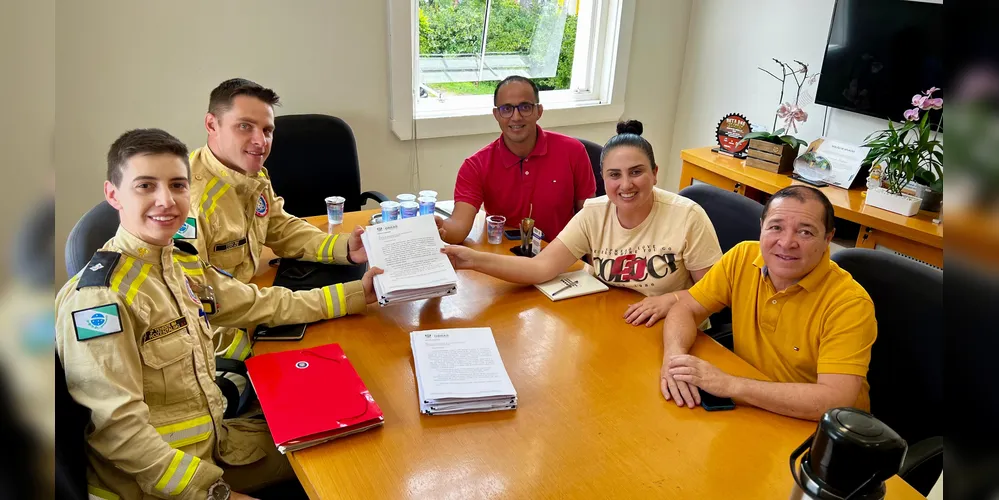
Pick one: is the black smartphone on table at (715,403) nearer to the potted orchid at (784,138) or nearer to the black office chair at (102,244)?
the black office chair at (102,244)

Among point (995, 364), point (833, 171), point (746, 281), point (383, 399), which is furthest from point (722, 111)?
point (995, 364)

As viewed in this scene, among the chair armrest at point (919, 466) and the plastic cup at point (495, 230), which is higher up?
the plastic cup at point (495, 230)

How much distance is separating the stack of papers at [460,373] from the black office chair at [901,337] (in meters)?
0.93

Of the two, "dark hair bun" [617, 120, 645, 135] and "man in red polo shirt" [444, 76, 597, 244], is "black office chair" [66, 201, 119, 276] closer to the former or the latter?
"man in red polo shirt" [444, 76, 597, 244]

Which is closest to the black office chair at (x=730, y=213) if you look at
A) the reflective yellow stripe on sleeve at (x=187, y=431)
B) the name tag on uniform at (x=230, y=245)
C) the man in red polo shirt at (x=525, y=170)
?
the man in red polo shirt at (x=525, y=170)

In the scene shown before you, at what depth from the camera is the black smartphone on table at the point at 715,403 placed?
1.33 meters

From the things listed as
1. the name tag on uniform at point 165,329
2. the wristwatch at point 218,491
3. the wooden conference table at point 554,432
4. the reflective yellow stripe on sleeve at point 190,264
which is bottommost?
the wristwatch at point 218,491

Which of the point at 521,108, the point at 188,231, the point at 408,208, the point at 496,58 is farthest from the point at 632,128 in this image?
the point at 496,58

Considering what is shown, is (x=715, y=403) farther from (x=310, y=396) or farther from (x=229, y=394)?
(x=229, y=394)

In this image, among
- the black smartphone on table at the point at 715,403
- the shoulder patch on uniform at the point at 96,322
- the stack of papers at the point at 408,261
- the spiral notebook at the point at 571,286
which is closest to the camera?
the shoulder patch on uniform at the point at 96,322

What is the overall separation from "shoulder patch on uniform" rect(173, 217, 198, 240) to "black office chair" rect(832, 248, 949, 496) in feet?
5.45

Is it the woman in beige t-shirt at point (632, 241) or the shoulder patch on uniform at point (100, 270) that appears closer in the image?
the shoulder patch on uniform at point (100, 270)

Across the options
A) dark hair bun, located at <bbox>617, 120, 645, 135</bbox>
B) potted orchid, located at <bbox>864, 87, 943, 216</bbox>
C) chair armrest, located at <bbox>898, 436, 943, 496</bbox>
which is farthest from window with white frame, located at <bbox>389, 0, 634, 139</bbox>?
chair armrest, located at <bbox>898, 436, 943, 496</bbox>

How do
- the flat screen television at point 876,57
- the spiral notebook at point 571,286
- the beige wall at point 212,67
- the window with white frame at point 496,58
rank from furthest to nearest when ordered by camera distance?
the window with white frame at point 496,58 < the flat screen television at point 876,57 < the beige wall at point 212,67 < the spiral notebook at point 571,286
